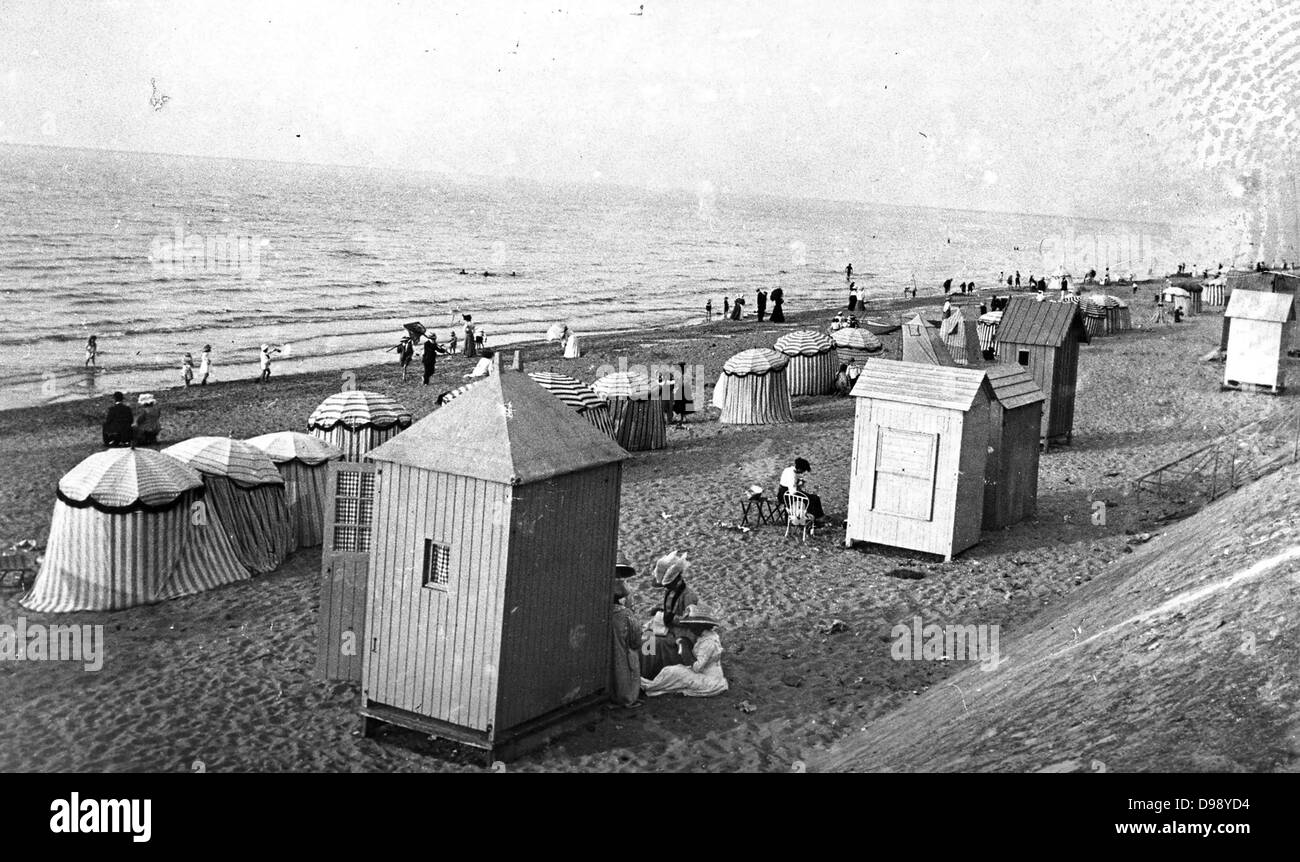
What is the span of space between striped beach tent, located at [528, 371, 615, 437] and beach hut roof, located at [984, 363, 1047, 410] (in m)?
6.71

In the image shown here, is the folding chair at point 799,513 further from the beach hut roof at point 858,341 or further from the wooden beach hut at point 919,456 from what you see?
the beach hut roof at point 858,341

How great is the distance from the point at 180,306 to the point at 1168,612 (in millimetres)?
52250

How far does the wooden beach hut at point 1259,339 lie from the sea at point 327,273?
85.2 ft

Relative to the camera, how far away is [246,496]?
14.5 m

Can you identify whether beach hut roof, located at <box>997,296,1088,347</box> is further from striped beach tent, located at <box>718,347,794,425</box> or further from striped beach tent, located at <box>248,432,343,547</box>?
striped beach tent, located at <box>248,432,343,547</box>

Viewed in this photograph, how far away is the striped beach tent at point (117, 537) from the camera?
1287cm

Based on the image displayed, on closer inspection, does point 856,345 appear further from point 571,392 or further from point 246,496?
point 246,496

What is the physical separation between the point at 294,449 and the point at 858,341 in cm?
2123

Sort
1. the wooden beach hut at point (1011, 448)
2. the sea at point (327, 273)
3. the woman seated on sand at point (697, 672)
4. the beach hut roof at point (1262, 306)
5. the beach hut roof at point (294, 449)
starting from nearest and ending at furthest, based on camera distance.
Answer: the woman seated on sand at point (697, 672) < the beach hut roof at point (294, 449) < the wooden beach hut at point (1011, 448) < the beach hut roof at point (1262, 306) < the sea at point (327, 273)

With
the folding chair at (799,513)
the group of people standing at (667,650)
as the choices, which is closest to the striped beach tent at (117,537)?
the group of people standing at (667,650)

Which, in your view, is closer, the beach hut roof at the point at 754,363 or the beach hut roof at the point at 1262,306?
the beach hut roof at the point at 754,363

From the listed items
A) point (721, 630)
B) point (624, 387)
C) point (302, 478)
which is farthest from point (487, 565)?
point (624, 387)

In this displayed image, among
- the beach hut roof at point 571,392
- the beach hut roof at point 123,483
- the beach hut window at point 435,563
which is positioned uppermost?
the beach hut roof at point 571,392
